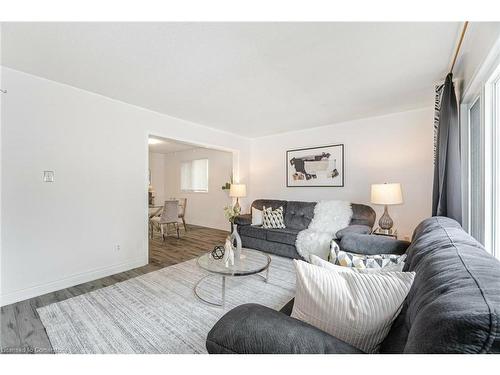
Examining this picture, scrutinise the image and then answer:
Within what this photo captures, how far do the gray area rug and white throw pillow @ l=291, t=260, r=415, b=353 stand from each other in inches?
46.0

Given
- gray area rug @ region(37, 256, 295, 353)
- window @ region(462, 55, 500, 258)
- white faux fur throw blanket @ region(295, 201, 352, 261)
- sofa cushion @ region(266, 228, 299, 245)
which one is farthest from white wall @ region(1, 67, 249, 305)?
window @ region(462, 55, 500, 258)

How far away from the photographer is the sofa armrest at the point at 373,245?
1.91m

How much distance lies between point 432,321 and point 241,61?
2.15 m

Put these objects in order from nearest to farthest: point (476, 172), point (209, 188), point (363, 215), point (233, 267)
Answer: point (476, 172) < point (233, 267) < point (363, 215) < point (209, 188)

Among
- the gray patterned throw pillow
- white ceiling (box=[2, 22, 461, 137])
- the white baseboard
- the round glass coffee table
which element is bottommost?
the white baseboard

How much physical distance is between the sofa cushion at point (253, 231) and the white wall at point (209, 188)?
1.76 meters

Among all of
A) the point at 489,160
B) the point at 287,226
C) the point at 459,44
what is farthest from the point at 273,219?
the point at 459,44

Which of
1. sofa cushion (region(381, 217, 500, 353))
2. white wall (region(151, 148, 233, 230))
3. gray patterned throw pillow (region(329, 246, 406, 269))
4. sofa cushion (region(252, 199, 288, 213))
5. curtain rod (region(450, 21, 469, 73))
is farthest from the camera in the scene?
white wall (region(151, 148, 233, 230))

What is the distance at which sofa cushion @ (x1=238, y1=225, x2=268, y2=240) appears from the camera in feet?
12.2

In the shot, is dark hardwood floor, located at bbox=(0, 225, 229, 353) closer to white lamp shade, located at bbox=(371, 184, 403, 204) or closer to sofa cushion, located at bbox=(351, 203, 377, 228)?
sofa cushion, located at bbox=(351, 203, 377, 228)

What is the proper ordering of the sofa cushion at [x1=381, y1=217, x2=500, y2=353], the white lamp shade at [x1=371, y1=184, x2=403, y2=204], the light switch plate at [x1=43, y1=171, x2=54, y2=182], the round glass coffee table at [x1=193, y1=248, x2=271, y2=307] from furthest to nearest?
1. the white lamp shade at [x1=371, y1=184, x2=403, y2=204]
2. the light switch plate at [x1=43, y1=171, x2=54, y2=182]
3. the round glass coffee table at [x1=193, y1=248, x2=271, y2=307]
4. the sofa cushion at [x1=381, y1=217, x2=500, y2=353]

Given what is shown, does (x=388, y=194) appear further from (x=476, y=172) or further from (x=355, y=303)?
(x=355, y=303)

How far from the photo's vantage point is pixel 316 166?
4297 millimetres

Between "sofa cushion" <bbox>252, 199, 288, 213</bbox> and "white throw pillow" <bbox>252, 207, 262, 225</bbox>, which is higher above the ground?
"sofa cushion" <bbox>252, 199, 288, 213</bbox>
